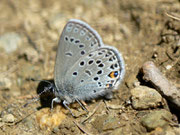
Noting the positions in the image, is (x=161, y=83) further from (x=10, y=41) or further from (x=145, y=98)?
(x=10, y=41)

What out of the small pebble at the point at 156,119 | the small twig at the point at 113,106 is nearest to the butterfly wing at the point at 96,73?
the small twig at the point at 113,106

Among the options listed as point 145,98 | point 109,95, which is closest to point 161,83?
point 145,98

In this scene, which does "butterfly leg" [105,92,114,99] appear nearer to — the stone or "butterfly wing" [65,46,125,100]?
"butterfly wing" [65,46,125,100]

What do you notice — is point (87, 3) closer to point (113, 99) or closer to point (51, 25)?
point (51, 25)

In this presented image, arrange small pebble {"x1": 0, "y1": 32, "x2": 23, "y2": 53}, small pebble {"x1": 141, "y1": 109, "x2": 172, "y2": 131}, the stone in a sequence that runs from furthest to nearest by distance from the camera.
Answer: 1. small pebble {"x1": 0, "y1": 32, "x2": 23, "y2": 53}
2. the stone
3. small pebble {"x1": 141, "y1": 109, "x2": 172, "y2": 131}

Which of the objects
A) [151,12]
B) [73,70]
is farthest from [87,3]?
[73,70]

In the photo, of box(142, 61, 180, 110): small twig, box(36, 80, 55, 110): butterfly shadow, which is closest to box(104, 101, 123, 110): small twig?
A: box(142, 61, 180, 110): small twig
